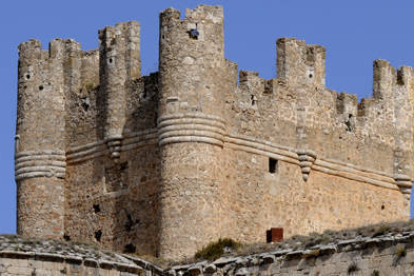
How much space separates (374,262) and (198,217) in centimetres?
725

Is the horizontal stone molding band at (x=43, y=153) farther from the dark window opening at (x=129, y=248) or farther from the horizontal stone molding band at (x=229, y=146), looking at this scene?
the dark window opening at (x=129, y=248)

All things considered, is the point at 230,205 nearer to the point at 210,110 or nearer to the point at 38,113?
the point at 210,110

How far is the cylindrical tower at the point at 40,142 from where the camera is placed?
4831cm

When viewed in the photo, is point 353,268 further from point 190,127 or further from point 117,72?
point 117,72

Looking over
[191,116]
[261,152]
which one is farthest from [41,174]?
[261,152]

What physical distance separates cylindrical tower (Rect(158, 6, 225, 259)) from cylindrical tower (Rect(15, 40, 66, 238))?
12.9 ft

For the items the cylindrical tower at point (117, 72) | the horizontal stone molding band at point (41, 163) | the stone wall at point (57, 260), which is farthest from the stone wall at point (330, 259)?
the horizontal stone molding band at point (41, 163)

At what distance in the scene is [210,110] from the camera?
151ft

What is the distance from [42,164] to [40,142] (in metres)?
0.62

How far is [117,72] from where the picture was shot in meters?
48.2

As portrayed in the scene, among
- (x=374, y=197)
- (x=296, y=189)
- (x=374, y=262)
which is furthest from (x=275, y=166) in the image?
(x=374, y=262)

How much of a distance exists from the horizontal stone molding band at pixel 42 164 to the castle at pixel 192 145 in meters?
0.03

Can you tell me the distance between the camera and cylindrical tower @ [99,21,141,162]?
47812 mm

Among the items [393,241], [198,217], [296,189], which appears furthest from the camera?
[296,189]
